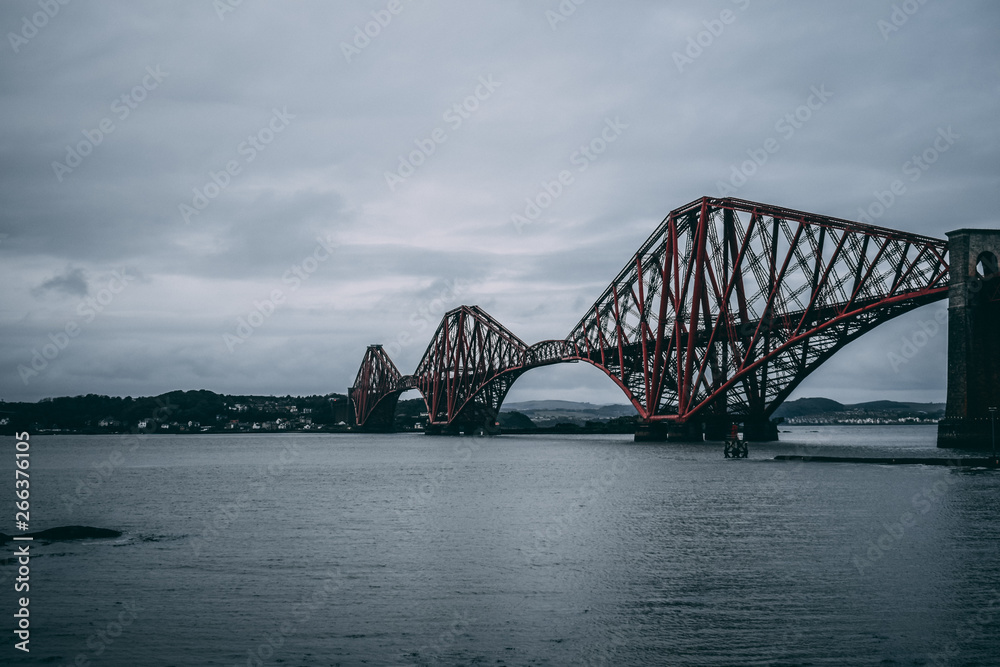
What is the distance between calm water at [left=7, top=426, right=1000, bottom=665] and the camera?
1652cm

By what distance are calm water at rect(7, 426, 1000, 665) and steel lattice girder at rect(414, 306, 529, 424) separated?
348 ft

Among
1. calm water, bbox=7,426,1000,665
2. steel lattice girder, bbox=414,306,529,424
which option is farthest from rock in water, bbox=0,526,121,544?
steel lattice girder, bbox=414,306,529,424

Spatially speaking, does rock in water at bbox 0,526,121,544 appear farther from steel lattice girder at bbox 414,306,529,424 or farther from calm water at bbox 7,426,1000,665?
steel lattice girder at bbox 414,306,529,424

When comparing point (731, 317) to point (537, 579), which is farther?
point (731, 317)

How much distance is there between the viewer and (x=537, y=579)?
2289cm

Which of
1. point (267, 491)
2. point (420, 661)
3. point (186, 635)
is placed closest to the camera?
point (420, 661)

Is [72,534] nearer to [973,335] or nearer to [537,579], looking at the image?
[537,579]

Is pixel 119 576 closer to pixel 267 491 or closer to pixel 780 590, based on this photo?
pixel 780 590

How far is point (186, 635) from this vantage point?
17.8 m

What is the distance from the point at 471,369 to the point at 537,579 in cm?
15225

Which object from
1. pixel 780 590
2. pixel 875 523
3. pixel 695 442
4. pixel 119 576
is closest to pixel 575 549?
pixel 780 590

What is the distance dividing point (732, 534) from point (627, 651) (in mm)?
14511

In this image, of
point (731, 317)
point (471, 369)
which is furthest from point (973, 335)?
point (471, 369)

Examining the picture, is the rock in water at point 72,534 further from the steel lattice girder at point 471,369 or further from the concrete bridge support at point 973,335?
the steel lattice girder at point 471,369
